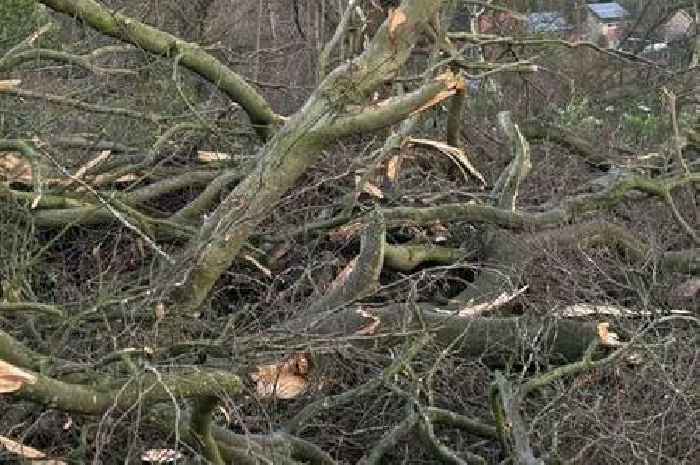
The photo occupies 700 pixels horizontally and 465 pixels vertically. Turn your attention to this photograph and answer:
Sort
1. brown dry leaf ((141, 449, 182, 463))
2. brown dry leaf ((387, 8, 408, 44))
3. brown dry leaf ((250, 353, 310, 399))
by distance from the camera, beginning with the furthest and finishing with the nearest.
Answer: brown dry leaf ((387, 8, 408, 44)) → brown dry leaf ((250, 353, 310, 399)) → brown dry leaf ((141, 449, 182, 463))

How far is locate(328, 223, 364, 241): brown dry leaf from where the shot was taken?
4359mm

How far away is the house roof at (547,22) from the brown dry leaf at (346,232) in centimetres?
638

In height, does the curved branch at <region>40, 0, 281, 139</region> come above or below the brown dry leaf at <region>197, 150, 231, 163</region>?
above

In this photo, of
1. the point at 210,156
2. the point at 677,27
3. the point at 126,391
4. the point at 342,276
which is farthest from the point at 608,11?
the point at 126,391

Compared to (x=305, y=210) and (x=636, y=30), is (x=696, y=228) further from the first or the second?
(x=636, y=30)

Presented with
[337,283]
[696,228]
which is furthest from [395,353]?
[696,228]

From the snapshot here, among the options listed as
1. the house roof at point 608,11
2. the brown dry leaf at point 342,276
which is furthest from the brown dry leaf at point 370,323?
the house roof at point 608,11

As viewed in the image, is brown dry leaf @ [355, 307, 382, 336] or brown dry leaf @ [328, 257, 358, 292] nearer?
brown dry leaf @ [355, 307, 382, 336]

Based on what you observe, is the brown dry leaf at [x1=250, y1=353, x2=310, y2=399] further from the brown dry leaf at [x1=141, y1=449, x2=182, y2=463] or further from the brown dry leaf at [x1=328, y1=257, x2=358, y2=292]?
the brown dry leaf at [x1=141, y1=449, x2=182, y2=463]

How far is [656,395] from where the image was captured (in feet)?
11.8

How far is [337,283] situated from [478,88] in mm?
4437

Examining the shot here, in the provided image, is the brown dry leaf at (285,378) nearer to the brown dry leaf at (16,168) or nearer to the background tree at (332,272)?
the background tree at (332,272)

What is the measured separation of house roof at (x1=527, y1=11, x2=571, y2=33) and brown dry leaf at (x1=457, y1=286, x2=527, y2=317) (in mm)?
6529

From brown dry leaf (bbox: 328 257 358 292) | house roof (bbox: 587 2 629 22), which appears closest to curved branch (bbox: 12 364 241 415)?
brown dry leaf (bbox: 328 257 358 292)
